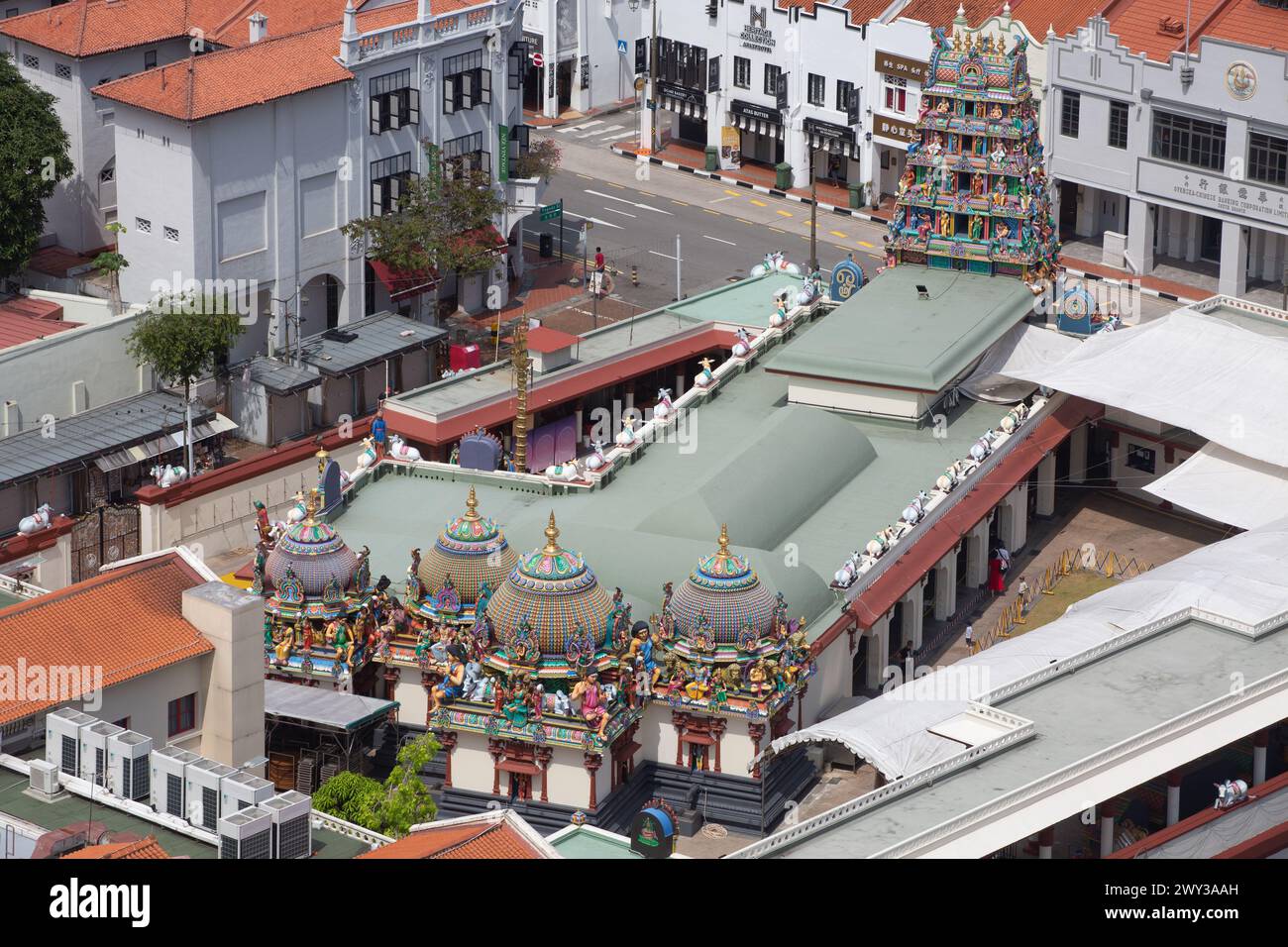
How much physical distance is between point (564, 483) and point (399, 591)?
35.1ft

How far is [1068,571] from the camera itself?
11375 centimetres

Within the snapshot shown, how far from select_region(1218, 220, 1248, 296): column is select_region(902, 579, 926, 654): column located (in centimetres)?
4561

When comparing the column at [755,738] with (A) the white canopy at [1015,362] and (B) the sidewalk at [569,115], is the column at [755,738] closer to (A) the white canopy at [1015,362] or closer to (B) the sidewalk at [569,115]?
(A) the white canopy at [1015,362]

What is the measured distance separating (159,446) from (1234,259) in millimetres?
60146

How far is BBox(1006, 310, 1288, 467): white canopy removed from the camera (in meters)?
111

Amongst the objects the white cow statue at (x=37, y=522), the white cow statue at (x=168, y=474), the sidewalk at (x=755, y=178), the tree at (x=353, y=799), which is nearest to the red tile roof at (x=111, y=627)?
the tree at (x=353, y=799)

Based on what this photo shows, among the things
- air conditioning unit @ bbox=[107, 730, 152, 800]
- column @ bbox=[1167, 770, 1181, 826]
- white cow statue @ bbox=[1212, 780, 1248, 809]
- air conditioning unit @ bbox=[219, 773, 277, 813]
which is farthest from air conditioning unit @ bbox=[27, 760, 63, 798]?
white cow statue @ bbox=[1212, 780, 1248, 809]

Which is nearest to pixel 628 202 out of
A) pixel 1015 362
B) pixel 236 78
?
pixel 236 78

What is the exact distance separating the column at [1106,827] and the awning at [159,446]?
48.0 meters

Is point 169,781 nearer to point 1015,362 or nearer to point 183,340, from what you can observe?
point 183,340

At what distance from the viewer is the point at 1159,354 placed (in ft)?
382

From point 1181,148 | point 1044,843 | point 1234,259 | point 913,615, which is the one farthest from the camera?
point 1181,148

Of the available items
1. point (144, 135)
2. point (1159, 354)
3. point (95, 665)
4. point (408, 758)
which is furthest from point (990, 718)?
point (144, 135)

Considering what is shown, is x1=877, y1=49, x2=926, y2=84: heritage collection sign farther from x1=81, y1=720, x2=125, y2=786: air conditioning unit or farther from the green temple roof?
x1=81, y1=720, x2=125, y2=786: air conditioning unit
